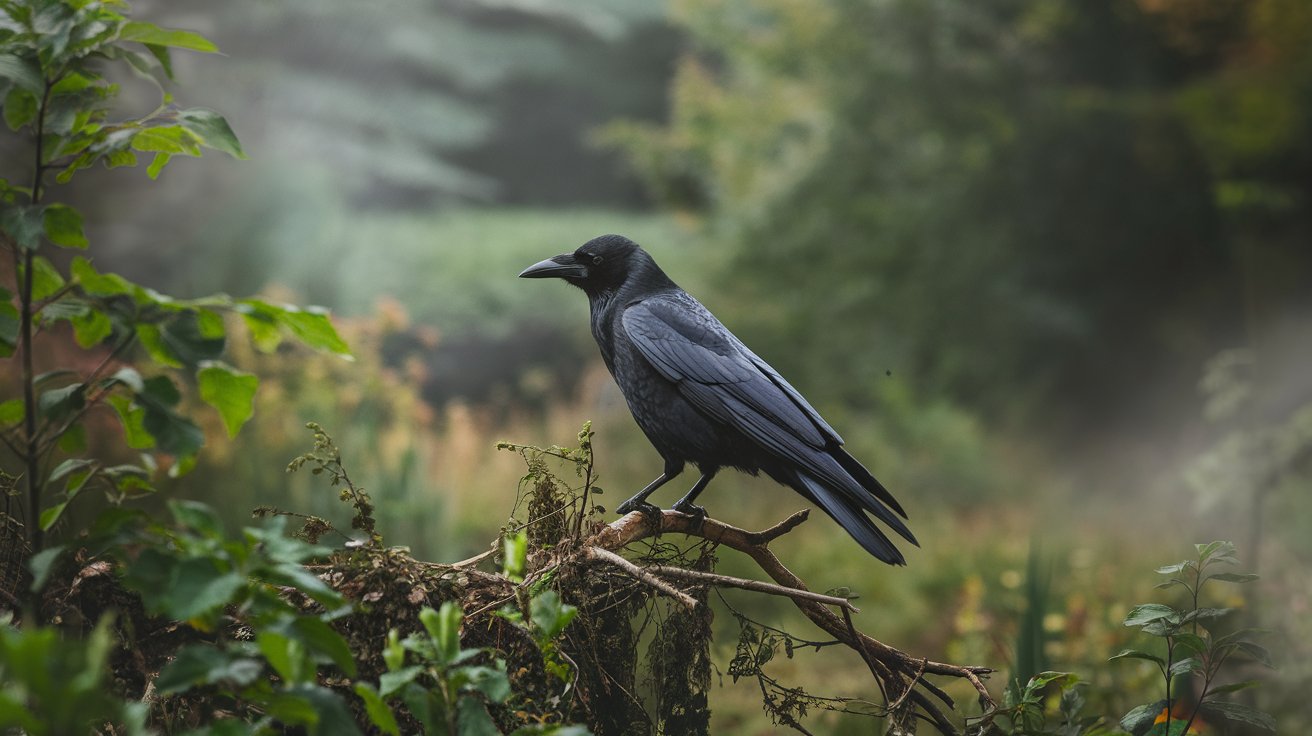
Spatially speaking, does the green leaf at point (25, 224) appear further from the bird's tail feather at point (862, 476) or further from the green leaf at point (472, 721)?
the bird's tail feather at point (862, 476)

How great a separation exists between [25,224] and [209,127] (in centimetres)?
19

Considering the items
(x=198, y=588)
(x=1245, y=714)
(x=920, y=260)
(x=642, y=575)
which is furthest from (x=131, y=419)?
(x=920, y=260)

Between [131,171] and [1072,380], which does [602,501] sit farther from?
[1072,380]

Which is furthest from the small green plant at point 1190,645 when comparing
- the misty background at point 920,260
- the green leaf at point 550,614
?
the misty background at point 920,260

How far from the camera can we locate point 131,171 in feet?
18.8

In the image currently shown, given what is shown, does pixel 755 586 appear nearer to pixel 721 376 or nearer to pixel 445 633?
pixel 445 633

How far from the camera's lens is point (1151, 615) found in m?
1.30

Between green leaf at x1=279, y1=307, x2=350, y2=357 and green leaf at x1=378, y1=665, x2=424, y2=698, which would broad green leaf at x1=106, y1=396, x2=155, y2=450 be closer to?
green leaf at x1=279, y1=307, x2=350, y2=357

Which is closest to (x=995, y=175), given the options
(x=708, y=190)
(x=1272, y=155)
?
(x=1272, y=155)

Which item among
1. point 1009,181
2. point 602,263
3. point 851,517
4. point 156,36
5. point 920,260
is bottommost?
point 156,36

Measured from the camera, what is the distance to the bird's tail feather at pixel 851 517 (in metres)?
1.77

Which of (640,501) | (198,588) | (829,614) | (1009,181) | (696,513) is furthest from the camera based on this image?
(1009,181)

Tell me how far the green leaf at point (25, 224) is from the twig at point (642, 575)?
75 cm

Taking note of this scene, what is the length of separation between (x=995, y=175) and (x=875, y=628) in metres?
4.24
